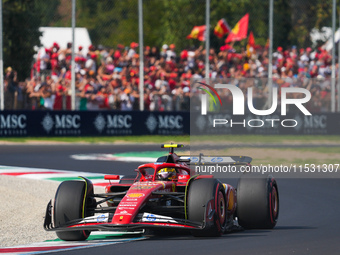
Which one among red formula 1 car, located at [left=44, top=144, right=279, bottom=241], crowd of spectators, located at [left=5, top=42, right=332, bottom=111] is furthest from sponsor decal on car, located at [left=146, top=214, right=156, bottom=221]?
crowd of spectators, located at [left=5, top=42, right=332, bottom=111]

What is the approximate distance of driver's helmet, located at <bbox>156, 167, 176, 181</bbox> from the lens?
9539 millimetres

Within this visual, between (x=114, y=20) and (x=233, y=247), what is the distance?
1987cm

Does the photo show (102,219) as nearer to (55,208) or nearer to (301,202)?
(55,208)

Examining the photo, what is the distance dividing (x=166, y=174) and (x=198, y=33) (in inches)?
805

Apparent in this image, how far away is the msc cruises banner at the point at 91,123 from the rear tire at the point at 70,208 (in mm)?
17252

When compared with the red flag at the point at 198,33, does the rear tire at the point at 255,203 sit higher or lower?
lower

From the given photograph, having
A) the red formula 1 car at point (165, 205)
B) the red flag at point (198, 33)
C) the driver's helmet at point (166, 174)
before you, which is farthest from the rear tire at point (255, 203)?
the red flag at point (198, 33)

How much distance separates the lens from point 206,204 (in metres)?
8.34

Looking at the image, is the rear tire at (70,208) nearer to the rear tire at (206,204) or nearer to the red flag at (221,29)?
the rear tire at (206,204)

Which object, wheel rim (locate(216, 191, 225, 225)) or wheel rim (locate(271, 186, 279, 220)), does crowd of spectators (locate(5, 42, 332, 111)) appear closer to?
wheel rim (locate(271, 186, 279, 220))

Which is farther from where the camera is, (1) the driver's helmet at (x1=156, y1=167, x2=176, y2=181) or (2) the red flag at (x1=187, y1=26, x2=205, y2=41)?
(2) the red flag at (x1=187, y1=26, x2=205, y2=41)

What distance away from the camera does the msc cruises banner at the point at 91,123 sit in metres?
25.7

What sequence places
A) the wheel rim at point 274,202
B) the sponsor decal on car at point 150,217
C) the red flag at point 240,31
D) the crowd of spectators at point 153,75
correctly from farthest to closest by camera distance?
the red flag at point 240,31
the crowd of spectators at point 153,75
the wheel rim at point 274,202
the sponsor decal on car at point 150,217

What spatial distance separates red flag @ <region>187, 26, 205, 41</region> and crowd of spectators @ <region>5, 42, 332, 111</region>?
562 millimetres
